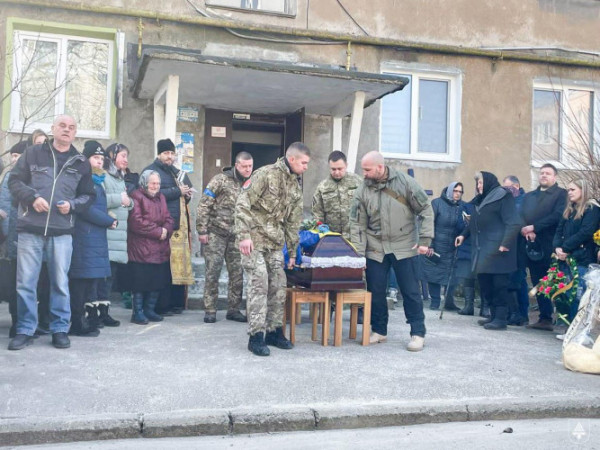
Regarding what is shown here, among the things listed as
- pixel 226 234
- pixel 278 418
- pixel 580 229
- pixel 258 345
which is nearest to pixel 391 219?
pixel 258 345

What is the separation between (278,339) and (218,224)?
199 centimetres

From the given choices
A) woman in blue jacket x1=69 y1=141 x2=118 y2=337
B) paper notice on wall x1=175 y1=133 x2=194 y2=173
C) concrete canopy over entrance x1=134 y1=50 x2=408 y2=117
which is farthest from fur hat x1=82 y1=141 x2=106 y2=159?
paper notice on wall x1=175 y1=133 x2=194 y2=173

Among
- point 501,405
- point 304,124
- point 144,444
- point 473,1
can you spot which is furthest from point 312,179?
point 144,444

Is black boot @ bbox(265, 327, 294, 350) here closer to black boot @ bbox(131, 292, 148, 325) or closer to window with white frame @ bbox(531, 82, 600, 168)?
black boot @ bbox(131, 292, 148, 325)

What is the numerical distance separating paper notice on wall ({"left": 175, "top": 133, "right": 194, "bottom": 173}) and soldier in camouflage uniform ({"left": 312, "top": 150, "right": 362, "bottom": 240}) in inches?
165

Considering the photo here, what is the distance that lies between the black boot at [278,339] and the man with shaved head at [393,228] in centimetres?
113

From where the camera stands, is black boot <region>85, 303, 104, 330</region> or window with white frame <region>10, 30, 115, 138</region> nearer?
black boot <region>85, 303, 104, 330</region>

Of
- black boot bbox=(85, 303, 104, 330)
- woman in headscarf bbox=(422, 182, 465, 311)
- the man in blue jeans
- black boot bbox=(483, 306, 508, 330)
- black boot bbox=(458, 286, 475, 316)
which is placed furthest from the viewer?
woman in headscarf bbox=(422, 182, 465, 311)

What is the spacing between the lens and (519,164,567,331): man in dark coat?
8.77 metres

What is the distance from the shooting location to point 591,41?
14.1 meters

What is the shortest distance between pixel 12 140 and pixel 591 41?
11689mm

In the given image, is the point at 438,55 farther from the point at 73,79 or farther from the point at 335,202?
the point at 73,79

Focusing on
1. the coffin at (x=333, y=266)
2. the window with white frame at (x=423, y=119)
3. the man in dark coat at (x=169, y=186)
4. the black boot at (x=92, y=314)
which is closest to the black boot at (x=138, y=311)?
the man in dark coat at (x=169, y=186)

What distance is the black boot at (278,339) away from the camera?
6.80 meters
